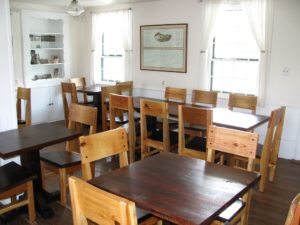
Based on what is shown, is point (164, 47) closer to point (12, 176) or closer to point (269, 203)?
Answer: point (269, 203)

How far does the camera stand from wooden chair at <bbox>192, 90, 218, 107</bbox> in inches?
178

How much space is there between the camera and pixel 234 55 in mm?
4996

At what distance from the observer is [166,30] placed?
561 cm

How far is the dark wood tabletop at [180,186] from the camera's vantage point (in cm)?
158

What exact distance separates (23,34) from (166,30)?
8.67 feet

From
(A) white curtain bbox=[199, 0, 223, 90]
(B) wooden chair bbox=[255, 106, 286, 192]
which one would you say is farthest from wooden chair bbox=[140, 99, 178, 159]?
(A) white curtain bbox=[199, 0, 223, 90]

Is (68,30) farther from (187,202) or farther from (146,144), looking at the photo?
(187,202)

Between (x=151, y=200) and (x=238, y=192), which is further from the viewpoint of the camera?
(x=238, y=192)

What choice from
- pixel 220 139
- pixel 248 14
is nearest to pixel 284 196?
pixel 220 139

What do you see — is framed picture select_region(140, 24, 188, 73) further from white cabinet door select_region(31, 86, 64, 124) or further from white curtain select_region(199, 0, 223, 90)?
white cabinet door select_region(31, 86, 64, 124)

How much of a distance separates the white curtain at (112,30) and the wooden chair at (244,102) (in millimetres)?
2569

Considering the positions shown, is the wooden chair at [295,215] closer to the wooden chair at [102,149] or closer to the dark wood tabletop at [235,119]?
the wooden chair at [102,149]

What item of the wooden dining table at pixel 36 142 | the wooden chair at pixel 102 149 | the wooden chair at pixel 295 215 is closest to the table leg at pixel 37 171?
the wooden dining table at pixel 36 142

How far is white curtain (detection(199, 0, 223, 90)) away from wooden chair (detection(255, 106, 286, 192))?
1.84m
